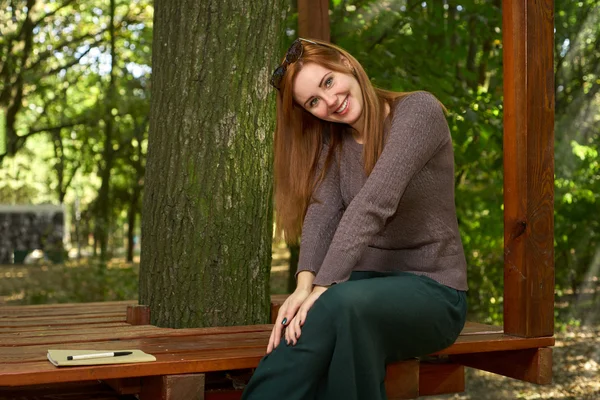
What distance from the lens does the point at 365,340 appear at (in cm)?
250

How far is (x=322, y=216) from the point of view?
10.4ft

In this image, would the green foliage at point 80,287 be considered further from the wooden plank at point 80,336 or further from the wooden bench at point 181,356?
the wooden plank at point 80,336

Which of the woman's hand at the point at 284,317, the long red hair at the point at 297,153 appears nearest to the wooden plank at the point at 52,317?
the long red hair at the point at 297,153

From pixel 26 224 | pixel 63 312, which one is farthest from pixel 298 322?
pixel 26 224

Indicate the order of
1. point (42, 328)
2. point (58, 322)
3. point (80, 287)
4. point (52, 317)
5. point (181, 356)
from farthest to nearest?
point (80, 287), point (52, 317), point (58, 322), point (42, 328), point (181, 356)

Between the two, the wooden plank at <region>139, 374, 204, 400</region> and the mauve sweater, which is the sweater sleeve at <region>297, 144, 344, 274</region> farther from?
the wooden plank at <region>139, 374, 204, 400</region>

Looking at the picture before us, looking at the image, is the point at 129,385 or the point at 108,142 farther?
the point at 108,142

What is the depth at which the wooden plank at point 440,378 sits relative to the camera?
3330 millimetres

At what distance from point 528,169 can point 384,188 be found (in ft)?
3.01

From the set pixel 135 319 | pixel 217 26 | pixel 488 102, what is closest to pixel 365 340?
pixel 135 319

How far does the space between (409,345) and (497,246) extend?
551 cm

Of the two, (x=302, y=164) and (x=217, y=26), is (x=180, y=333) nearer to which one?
(x=302, y=164)

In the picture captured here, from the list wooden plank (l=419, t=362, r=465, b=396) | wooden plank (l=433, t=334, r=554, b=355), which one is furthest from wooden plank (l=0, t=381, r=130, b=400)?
Answer: wooden plank (l=433, t=334, r=554, b=355)

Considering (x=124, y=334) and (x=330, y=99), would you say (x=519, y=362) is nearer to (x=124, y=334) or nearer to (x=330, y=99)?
(x=330, y=99)
